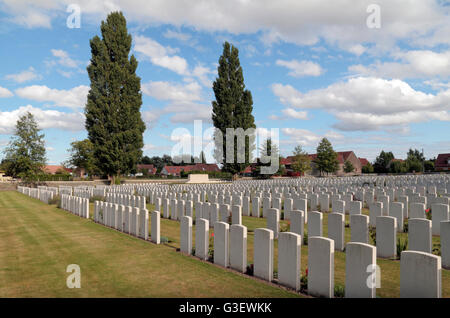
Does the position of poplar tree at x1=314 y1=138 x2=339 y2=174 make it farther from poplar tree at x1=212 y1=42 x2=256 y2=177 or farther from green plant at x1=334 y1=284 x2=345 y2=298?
green plant at x1=334 y1=284 x2=345 y2=298

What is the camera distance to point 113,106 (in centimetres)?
3941

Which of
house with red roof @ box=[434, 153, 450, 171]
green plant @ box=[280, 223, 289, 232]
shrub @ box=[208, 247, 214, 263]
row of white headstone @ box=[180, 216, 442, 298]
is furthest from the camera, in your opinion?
house with red roof @ box=[434, 153, 450, 171]

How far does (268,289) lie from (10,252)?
6.56m

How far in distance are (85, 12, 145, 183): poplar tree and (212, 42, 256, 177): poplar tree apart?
1224cm

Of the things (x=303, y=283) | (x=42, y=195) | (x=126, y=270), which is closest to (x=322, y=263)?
(x=303, y=283)

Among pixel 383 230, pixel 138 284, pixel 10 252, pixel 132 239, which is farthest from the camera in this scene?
pixel 132 239

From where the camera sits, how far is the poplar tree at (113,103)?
3941 centimetres

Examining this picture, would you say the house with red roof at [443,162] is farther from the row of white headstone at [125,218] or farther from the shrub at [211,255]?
the shrub at [211,255]

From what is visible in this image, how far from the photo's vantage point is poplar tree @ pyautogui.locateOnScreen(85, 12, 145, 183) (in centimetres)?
3941

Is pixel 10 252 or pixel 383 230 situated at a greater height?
pixel 383 230

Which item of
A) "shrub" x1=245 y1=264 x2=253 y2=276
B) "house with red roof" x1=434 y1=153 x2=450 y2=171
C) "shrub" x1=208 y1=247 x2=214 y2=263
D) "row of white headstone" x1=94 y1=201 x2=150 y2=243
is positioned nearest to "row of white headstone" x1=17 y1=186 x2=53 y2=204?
"row of white headstone" x1=94 y1=201 x2=150 y2=243
